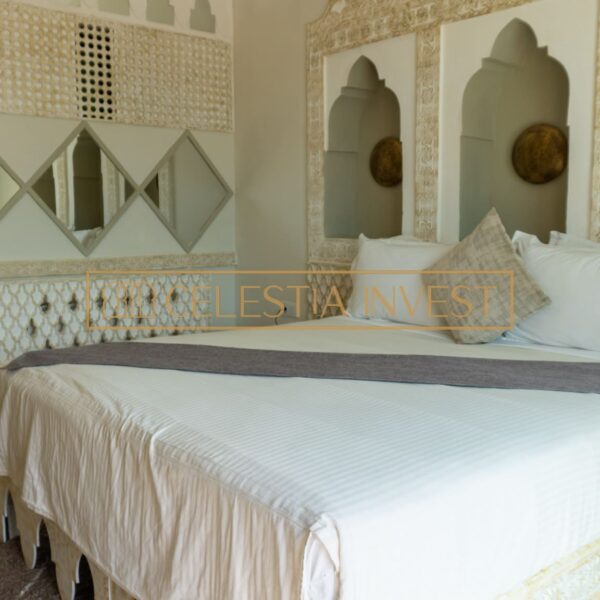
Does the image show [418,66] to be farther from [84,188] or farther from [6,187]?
[6,187]

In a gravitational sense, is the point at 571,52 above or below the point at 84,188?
above

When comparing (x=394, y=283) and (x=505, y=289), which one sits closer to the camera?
(x=505, y=289)

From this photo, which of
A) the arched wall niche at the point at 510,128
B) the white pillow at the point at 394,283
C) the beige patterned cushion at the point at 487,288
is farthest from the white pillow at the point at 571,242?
the arched wall niche at the point at 510,128

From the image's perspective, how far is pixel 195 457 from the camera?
1.47m

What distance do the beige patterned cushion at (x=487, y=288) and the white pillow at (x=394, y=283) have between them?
21 centimetres

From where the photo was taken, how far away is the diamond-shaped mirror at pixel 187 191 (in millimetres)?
4527

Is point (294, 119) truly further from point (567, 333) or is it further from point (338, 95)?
Answer: point (567, 333)

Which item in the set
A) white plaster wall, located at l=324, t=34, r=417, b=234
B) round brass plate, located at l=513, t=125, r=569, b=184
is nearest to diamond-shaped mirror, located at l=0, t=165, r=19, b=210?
white plaster wall, located at l=324, t=34, r=417, b=234

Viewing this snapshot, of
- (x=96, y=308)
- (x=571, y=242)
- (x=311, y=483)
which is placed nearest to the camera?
(x=311, y=483)

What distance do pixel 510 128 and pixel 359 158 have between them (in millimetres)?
1067

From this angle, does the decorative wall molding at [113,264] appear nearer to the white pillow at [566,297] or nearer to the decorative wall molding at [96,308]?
the decorative wall molding at [96,308]

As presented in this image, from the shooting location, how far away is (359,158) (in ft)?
14.7

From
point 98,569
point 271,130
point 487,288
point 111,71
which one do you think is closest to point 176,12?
point 111,71

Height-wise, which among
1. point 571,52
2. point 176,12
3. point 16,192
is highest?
point 176,12
